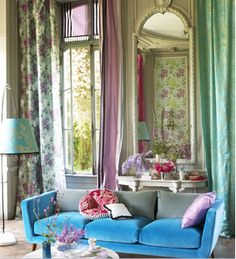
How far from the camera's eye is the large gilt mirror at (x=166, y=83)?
580 cm

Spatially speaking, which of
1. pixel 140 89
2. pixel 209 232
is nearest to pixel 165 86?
pixel 140 89

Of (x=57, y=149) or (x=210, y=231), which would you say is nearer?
(x=210, y=231)

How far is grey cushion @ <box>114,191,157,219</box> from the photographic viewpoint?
4883 mm

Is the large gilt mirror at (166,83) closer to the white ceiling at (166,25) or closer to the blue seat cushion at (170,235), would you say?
the white ceiling at (166,25)

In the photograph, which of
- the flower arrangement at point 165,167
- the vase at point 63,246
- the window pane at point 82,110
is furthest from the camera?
the window pane at point 82,110

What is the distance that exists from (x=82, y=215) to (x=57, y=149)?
78.3 inches

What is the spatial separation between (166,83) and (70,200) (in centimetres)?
198

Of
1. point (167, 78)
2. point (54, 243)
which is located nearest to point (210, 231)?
point (54, 243)

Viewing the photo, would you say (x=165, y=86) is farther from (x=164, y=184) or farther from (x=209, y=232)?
(x=209, y=232)

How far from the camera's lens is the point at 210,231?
13.4 ft

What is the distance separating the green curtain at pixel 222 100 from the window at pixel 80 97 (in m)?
1.84

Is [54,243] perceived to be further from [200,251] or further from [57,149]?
[57,149]

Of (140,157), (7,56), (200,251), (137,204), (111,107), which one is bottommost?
(200,251)

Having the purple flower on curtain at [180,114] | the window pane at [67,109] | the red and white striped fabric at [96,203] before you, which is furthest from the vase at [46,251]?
the window pane at [67,109]
